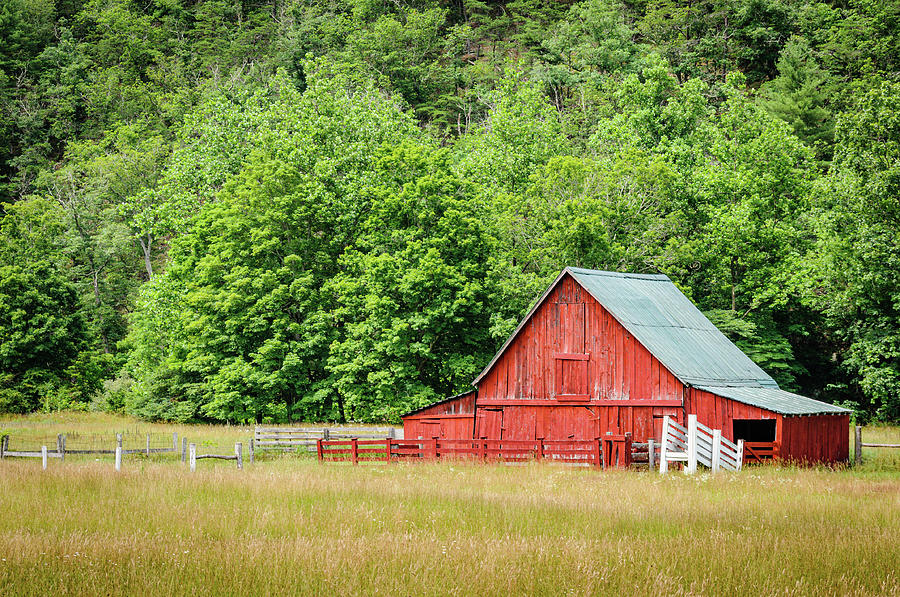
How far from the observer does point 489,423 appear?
35031 millimetres

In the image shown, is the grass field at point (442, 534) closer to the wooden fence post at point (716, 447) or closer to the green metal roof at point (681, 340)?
the wooden fence post at point (716, 447)

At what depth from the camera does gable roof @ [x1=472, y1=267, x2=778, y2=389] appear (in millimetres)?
31188

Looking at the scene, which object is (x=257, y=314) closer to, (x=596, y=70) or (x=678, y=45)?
(x=596, y=70)

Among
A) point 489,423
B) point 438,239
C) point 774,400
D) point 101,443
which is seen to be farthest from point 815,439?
point 101,443

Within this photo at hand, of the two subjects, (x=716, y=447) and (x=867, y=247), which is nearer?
(x=716, y=447)

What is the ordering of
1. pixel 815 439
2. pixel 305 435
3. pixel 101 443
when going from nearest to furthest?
pixel 815 439 < pixel 305 435 < pixel 101 443

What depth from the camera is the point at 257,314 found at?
158 feet

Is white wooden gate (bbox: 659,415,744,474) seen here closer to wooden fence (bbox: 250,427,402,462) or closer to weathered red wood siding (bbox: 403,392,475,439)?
weathered red wood siding (bbox: 403,392,475,439)

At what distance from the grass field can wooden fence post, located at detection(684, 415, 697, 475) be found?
287 cm

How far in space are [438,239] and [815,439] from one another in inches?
837

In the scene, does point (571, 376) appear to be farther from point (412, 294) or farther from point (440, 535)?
point (440, 535)

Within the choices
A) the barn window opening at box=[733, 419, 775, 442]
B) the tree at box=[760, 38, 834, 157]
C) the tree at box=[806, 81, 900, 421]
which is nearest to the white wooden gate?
the barn window opening at box=[733, 419, 775, 442]

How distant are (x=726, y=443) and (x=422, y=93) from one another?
6689 centimetres

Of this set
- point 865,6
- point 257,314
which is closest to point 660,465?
point 257,314
